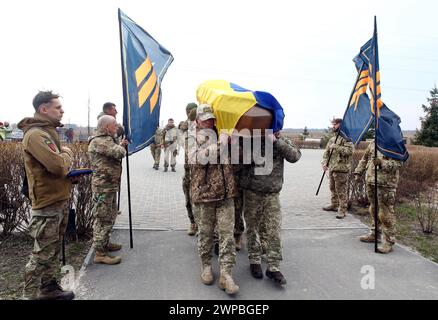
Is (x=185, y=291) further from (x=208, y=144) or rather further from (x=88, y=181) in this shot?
(x=88, y=181)

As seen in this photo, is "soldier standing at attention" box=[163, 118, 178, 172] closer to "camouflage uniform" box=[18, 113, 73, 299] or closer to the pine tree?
"camouflage uniform" box=[18, 113, 73, 299]

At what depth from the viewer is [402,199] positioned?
786 centimetres

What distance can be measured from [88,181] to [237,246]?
7.94 feet

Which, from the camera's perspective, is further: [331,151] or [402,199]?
[402,199]

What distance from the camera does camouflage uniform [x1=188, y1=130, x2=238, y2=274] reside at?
3354 mm

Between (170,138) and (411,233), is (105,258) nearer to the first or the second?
(411,233)

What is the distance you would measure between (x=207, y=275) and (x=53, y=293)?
5.05 ft

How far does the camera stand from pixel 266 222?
12.1 ft

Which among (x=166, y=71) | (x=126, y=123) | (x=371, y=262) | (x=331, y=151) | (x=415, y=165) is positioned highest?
(x=166, y=71)

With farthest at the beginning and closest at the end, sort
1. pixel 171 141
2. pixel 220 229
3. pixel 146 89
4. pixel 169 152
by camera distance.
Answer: pixel 169 152 → pixel 171 141 → pixel 146 89 → pixel 220 229

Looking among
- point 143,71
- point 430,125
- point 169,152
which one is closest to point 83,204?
point 143,71

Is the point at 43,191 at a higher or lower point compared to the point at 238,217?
higher

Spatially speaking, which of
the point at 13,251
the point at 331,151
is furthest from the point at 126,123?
the point at 331,151

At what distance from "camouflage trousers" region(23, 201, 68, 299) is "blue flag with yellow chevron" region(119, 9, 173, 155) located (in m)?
1.32
